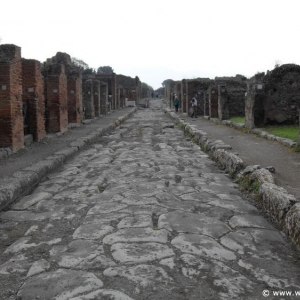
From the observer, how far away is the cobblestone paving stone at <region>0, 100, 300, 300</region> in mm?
2604

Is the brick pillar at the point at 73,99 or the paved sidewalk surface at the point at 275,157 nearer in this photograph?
the paved sidewalk surface at the point at 275,157

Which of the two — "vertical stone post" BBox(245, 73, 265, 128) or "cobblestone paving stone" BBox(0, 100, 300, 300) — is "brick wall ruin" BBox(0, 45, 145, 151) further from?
"vertical stone post" BBox(245, 73, 265, 128)

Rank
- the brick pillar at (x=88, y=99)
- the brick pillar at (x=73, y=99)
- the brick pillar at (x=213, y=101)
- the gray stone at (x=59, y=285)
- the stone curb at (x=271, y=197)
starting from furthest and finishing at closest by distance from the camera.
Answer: the brick pillar at (x=88, y=99)
the brick pillar at (x=213, y=101)
the brick pillar at (x=73, y=99)
the stone curb at (x=271, y=197)
the gray stone at (x=59, y=285)

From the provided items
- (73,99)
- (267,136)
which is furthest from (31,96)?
(267,136)

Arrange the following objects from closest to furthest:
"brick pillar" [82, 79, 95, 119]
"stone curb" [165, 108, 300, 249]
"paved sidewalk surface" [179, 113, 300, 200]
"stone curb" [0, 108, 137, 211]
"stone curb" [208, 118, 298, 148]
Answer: "stone curb" [165, 108, 300, 249] → "stone curb" [0, 108, 137, 211] → "paved sidewalk surface" [179, 113, 300, 200] → "stone curb" [208, 118, 298, 148] → "brick pillar" [82, 79, 95, 119]

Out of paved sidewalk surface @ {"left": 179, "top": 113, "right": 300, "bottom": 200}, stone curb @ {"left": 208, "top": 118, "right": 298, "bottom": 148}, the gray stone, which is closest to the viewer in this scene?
the gray stone

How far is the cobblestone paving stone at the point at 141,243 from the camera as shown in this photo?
260 cm

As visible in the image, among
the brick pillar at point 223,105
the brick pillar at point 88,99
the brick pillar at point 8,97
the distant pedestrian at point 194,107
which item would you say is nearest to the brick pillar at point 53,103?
the brick pillar at point 8,97

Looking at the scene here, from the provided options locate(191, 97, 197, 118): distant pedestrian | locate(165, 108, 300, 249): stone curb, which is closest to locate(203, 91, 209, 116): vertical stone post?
locate(191, 97, 197, 118): distant pedestrian

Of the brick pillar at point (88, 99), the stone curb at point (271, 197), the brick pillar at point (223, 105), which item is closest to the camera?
the stone curb at point (271, 197)

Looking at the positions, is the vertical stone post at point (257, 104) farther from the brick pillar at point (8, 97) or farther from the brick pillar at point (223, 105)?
the brick pillar at point (8, 97)

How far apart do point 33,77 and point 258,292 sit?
9202mm

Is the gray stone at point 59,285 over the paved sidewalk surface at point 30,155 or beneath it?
beneath

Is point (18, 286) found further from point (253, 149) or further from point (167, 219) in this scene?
point (253, 149)
